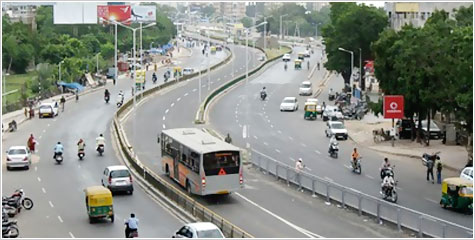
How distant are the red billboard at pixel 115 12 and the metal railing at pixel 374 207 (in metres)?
89.4

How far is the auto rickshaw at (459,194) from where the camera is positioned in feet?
111

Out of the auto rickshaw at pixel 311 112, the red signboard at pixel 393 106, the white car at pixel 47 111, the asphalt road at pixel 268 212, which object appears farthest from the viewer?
the white car at pixel 47 111

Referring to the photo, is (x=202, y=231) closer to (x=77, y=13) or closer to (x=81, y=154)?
(x=81, y=154)

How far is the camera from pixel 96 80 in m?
106

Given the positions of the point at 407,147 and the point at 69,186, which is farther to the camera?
the point at 407,147

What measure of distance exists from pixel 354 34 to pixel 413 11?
7.40 meters

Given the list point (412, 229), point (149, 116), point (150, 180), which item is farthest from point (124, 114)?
point (412, 229)

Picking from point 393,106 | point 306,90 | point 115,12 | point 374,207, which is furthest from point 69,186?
point 115,12

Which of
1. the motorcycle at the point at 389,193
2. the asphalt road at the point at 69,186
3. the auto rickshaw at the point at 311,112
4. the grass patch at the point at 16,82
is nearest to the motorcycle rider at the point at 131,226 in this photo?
the asphalt road at the point at 69,186

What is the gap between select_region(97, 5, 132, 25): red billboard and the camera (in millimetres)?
130250

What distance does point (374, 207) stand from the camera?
32.0 meters

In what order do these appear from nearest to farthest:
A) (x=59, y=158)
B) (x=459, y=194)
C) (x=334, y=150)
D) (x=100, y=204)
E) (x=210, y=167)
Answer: (x=100, y=204) → (x=459, y=194) → (x=210, y=167) → (x=59, y=158) → (x=334, y=150)

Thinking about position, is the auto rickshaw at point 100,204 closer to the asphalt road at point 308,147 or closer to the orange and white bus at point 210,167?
the orange and white bus at point 210,167

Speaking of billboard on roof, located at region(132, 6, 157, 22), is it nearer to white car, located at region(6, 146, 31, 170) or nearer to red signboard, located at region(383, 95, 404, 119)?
red signboard, located at region(383, 95, 404, 119)
